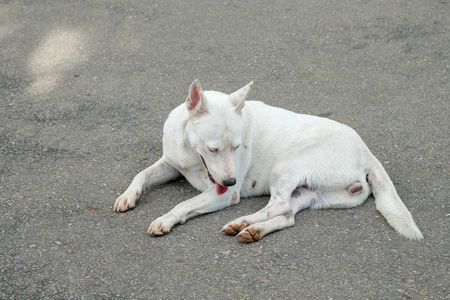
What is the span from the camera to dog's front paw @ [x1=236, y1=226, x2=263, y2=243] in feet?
12.8

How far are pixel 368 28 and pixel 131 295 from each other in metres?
5.15

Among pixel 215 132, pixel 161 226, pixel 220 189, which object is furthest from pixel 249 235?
pixel 215 132

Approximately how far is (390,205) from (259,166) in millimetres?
995

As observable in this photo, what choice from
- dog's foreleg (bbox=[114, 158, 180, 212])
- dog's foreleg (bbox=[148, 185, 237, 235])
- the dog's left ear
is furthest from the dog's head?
dog's foreleg (bbox=[114, 158, 180, 212])

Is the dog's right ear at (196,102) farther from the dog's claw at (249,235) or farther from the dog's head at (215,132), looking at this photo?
the dog's claw at (249,235)

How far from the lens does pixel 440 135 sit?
17.8ft

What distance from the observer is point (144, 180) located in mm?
4523

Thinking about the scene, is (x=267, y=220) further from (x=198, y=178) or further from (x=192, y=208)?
(x=198, y=178)

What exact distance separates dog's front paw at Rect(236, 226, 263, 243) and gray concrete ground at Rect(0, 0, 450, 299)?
0.05m

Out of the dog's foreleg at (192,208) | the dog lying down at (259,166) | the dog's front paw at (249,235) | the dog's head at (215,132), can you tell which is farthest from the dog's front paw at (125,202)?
the dog's front paw at (249,235)

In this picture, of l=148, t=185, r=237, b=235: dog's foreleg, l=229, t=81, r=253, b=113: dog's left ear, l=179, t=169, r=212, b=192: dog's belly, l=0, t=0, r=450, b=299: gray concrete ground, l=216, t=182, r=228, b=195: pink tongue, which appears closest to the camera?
Answer: l=0, t=0, r=450, b=299: gray concrete ground

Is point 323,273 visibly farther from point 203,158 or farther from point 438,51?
point 438,51

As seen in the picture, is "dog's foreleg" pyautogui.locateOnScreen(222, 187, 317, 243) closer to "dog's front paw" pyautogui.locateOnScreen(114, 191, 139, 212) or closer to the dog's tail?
the dog's tail

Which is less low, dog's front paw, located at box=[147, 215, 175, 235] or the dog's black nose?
the dog's black nose
